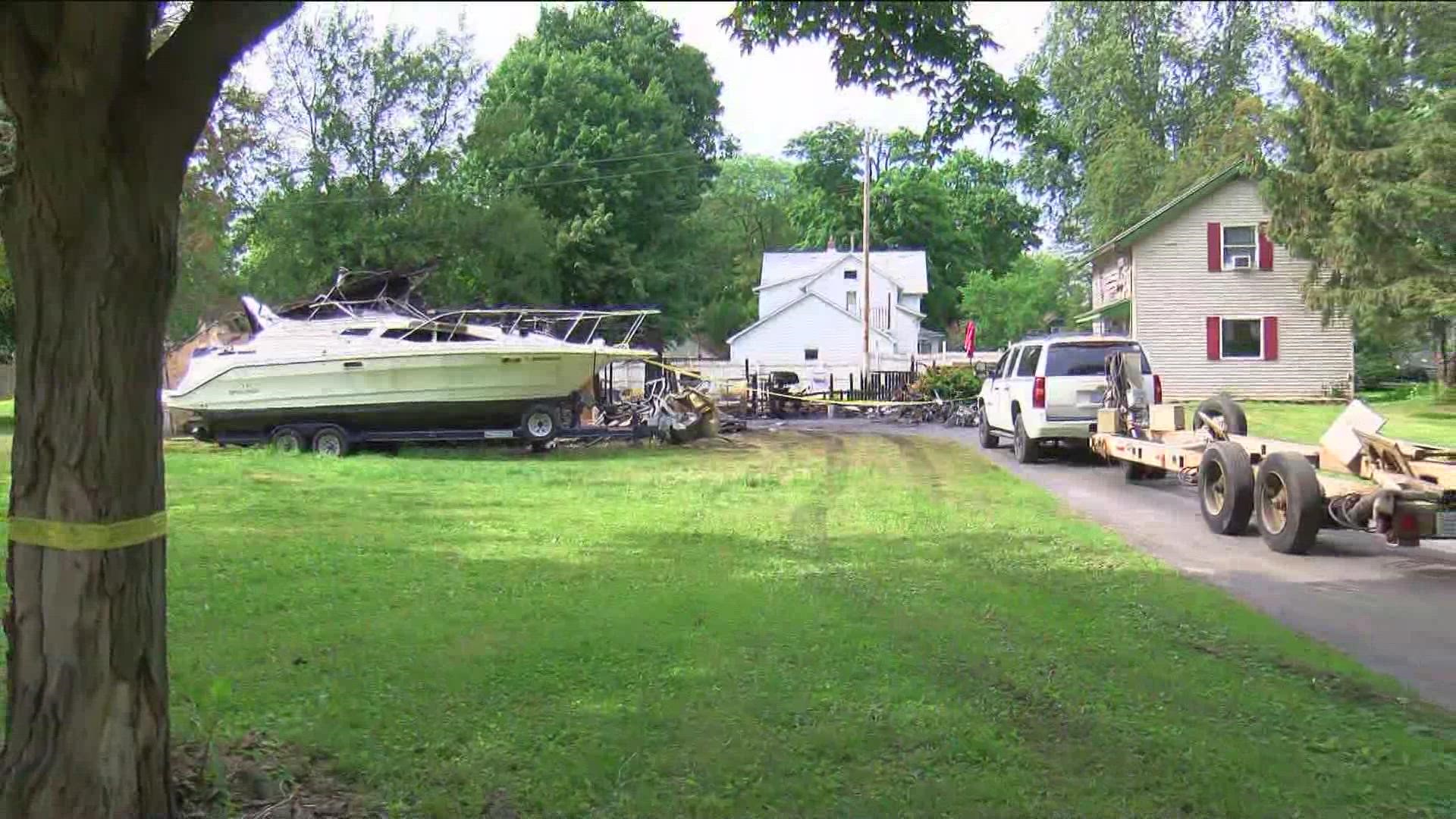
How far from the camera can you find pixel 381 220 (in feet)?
98.4

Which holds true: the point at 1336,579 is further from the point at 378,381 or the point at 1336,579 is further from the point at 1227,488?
the point at 378,381

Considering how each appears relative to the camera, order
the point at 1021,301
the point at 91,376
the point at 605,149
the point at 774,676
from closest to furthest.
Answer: the point at 91,376 < the point at 774,676 < the point at 605,149 < the point at 1021,301

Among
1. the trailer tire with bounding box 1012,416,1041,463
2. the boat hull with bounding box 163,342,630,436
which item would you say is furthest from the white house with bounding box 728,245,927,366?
the trailer tire with bounding box 1012,416,1041,463

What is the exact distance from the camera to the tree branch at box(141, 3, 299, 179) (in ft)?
11.6

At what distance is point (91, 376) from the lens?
11.5 ft

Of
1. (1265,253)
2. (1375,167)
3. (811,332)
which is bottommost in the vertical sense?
(811,332)

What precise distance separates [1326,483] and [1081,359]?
7179mm

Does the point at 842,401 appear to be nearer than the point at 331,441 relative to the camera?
No

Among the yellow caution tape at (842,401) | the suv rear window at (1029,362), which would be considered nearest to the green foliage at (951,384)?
Answer: the yellow caution tape at (842,401)

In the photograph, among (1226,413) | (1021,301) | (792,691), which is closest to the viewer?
(792,691)

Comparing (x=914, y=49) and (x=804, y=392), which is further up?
(x=914, y=49)

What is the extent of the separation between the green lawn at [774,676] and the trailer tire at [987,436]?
9.26 meters

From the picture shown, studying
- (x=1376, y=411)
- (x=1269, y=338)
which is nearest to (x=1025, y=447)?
(x=1376, y=411)

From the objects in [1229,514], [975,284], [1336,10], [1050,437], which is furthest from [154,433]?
[975,284]
